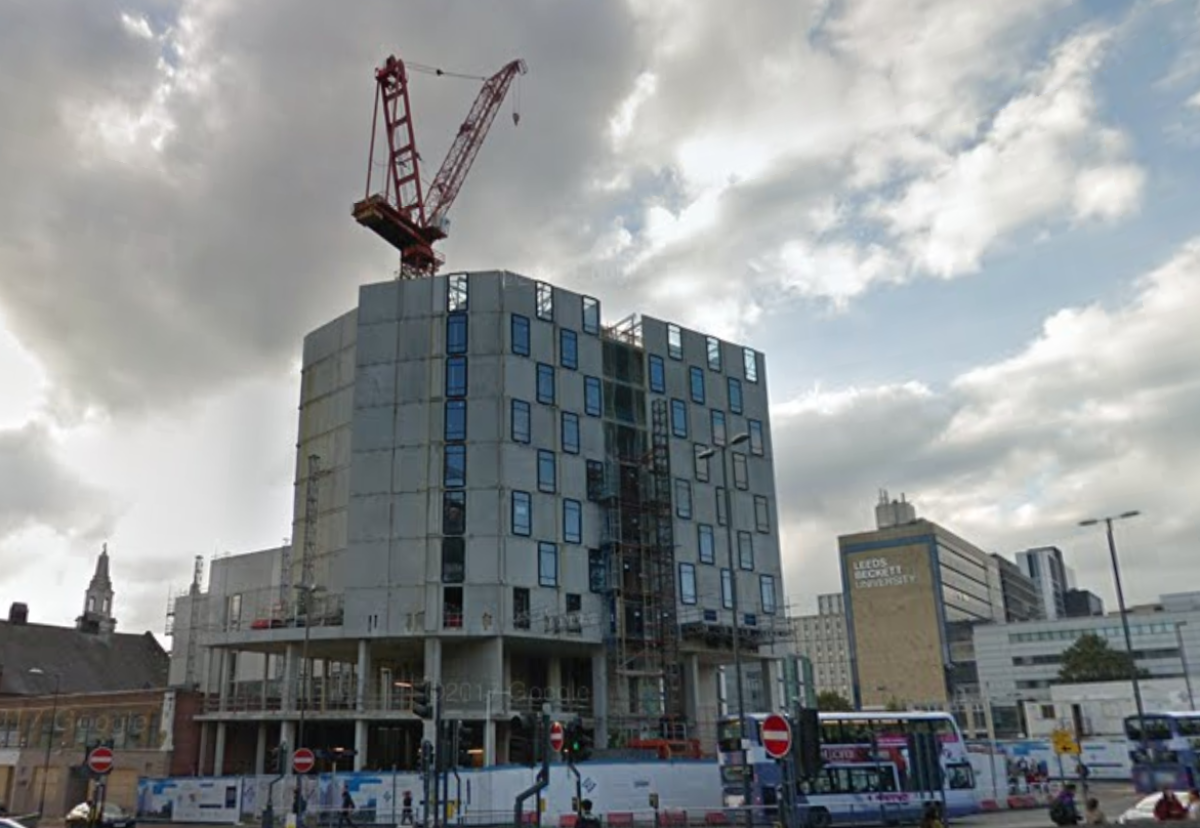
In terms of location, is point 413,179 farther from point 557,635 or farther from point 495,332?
point 557,635

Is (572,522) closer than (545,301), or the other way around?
(572,522)

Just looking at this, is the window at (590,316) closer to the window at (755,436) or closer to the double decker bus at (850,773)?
the window at (755,436)

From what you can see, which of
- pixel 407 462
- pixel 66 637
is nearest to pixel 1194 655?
pixel 407 462

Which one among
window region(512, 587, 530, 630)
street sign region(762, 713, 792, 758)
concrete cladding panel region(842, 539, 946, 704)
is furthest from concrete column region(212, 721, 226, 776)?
concrete cladding panel region(842, 539, 946, 704)

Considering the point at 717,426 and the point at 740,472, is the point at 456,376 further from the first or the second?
the point at 740,472

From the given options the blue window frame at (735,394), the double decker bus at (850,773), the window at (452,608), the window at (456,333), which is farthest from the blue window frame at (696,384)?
the double decker bus at (850,773)

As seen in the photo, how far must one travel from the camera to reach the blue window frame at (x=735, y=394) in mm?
72625

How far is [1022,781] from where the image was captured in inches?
2114

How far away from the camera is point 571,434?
6162 cm

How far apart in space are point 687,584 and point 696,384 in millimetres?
14330

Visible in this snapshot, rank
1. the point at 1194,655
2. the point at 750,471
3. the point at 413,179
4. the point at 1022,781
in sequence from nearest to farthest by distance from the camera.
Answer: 1. the point at 1022,781
2. the point at 750,471
3. the point at 413,179
4. the point at 1194,655

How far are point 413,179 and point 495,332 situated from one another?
96.6 ft

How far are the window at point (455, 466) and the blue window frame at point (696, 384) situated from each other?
19.0 metres

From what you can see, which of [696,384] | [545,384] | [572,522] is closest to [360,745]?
[572,522]
